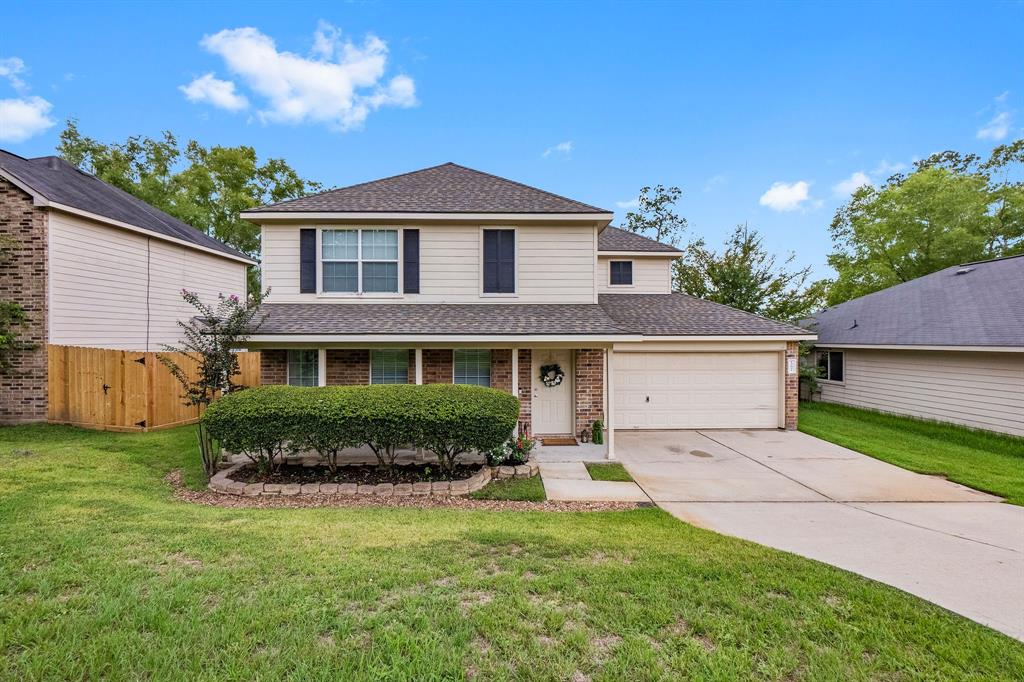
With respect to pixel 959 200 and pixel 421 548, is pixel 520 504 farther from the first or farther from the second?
pixel 959 200

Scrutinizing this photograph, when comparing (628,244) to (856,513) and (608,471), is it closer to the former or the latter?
(608,471)

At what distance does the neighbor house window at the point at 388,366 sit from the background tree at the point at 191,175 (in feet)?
62.1

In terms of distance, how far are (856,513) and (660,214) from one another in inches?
958

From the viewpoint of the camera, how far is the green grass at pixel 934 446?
285 inches

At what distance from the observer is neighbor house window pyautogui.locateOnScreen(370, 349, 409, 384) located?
9.16m

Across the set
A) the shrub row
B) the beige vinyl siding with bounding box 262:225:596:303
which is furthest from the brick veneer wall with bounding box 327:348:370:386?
the shrub row

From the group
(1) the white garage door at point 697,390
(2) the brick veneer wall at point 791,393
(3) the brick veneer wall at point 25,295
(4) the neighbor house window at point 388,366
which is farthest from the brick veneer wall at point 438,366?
(3) the brick veneer wall at point 25,295

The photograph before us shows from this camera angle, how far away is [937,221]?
23.5 meters

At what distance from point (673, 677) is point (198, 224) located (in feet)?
93.7

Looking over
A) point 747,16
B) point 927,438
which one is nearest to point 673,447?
point 927,438

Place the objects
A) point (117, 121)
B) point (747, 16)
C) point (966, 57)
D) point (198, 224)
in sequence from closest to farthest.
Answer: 1. point (747, 16)
2. point (966, 57)
3. point (117, 121)
4. point (198, 224)

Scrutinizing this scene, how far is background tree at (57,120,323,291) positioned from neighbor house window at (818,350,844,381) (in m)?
27.2

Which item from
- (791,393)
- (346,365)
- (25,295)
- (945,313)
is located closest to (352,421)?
(346,365)

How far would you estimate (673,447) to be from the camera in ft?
30.5
